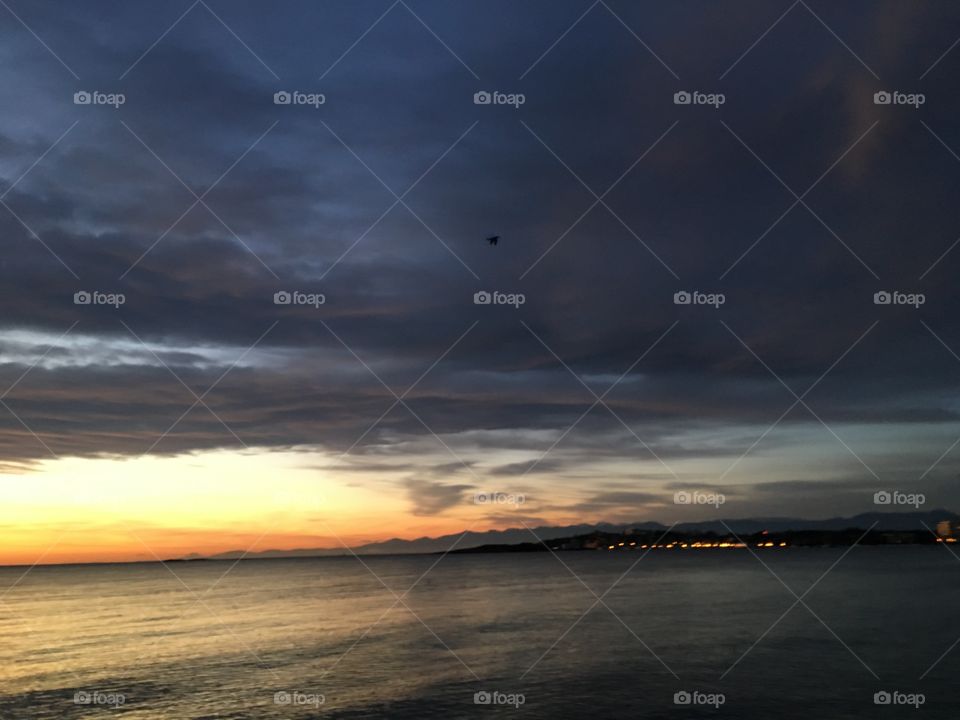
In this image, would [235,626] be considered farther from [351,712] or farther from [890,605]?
[890,605]

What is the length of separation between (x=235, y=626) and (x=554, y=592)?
5324cm

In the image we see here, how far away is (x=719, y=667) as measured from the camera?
46.7 m

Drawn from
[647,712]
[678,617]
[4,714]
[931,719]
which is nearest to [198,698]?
[4,714]
